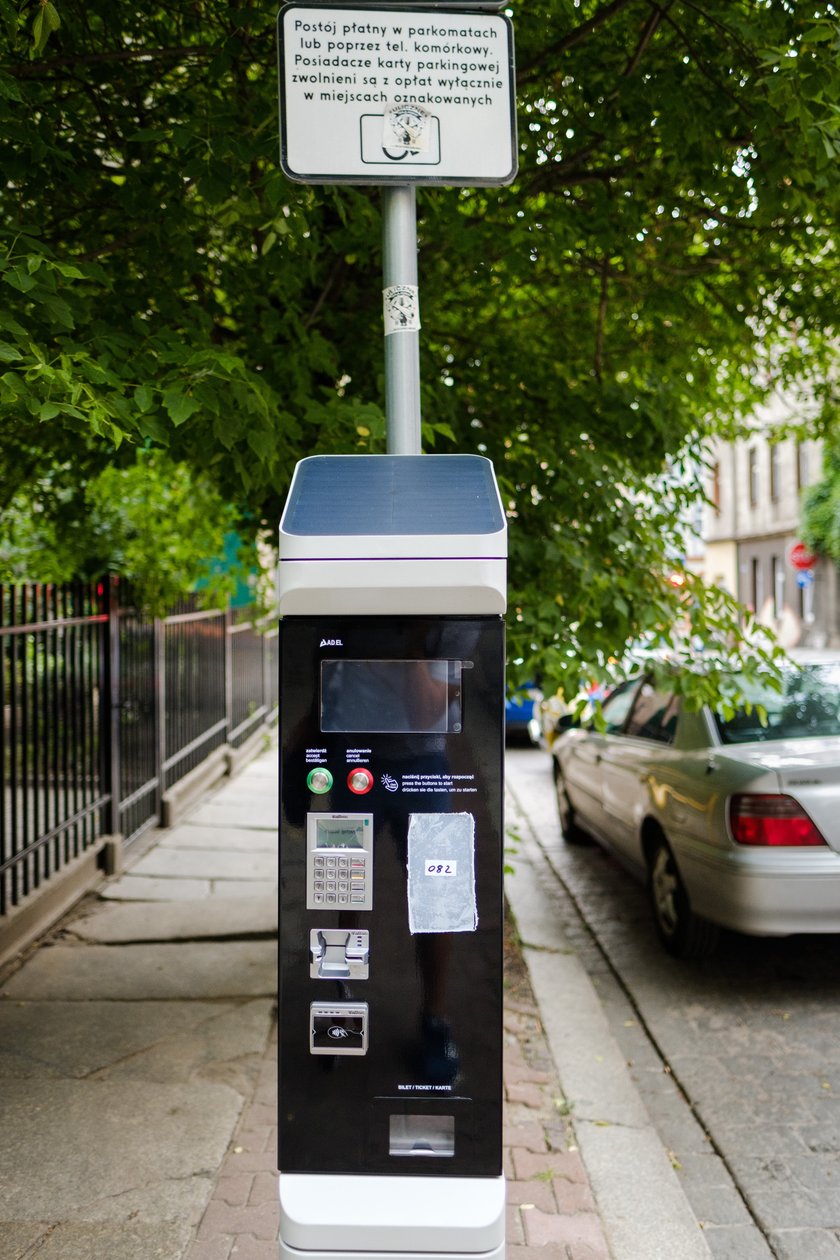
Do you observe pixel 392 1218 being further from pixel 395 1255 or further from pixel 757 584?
pixel 757 584

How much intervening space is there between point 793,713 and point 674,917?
1.32 metres

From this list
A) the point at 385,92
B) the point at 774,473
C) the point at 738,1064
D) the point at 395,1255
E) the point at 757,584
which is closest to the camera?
the point at 395,1255

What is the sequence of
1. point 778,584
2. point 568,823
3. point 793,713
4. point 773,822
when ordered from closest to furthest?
point 773,822 < point 793,713 < point 568,823 < point 778,584

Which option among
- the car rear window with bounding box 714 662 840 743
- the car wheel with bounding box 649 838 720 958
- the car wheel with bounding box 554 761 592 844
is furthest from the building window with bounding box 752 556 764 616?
the car wheel with bounding box 649 838 720 958

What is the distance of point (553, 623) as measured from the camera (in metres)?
4.84

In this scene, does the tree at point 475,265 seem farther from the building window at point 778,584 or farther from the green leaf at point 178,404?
the building window at point 778,584

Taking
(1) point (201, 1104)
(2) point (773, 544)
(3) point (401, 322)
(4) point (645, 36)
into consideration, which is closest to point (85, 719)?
(1) point (201, 1104)

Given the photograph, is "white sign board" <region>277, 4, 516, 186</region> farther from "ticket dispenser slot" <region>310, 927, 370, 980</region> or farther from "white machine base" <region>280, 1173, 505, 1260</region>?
"white machine base" <region>280, 1173, 505, 1260</region>

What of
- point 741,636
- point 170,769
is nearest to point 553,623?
point 741,636

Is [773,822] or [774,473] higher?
[774,473]

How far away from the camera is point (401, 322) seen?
266cm

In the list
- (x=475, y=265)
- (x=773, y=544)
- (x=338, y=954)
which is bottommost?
(x=338, y=954)

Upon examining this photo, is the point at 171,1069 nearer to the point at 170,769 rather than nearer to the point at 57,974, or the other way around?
the point at 57,974

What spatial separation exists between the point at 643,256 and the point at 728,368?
171 cm
